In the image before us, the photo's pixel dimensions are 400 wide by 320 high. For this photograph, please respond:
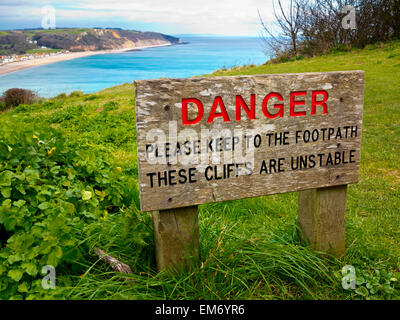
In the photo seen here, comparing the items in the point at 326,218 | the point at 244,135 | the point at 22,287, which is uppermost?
the point at 244,135

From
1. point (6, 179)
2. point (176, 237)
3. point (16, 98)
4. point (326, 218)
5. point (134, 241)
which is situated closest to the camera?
point (176, 237)

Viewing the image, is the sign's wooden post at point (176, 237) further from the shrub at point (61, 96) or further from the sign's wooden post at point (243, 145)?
the shrub at point (61, 96)

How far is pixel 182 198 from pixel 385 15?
1850 cm

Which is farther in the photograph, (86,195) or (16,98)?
(16,98)

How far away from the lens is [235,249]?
2545 millimetres

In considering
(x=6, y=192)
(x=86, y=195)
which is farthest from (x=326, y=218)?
(x=6, y=192)

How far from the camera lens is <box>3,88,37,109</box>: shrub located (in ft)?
52.5

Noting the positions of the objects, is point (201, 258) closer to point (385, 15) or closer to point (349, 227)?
point (349, 227)

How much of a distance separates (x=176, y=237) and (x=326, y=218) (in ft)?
3.81

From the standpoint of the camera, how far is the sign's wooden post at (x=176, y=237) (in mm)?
2393

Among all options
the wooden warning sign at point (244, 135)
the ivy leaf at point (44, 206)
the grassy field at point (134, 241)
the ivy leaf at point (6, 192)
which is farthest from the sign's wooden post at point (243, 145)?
the ivy leaf at point (6, 192)

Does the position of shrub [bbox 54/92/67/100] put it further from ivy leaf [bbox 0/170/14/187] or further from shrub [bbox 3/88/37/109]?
ivy leaf [bbox 0/170/14/187]

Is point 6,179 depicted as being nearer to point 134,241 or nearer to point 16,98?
point 134,241

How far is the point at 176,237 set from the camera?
2414mm
